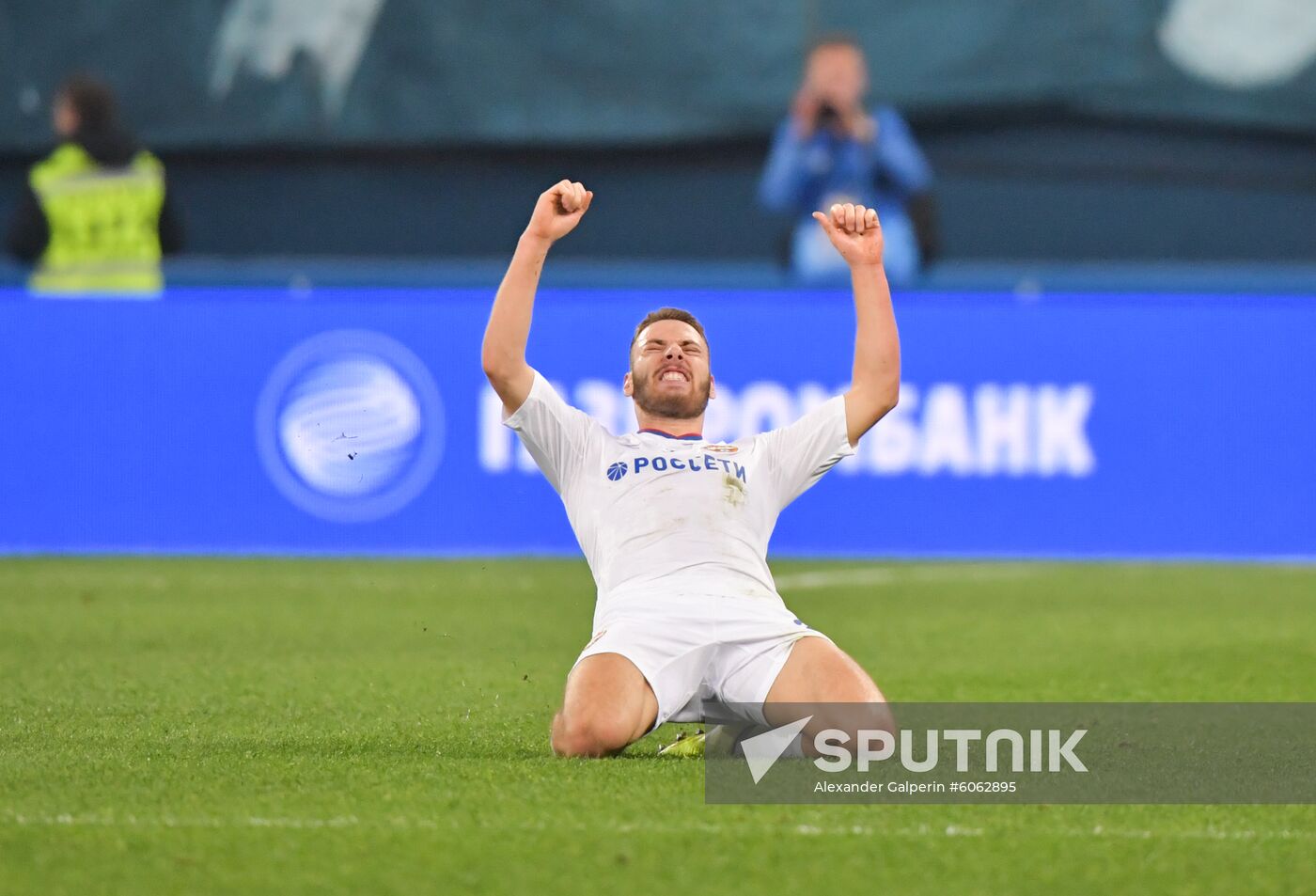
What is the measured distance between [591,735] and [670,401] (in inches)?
41.8

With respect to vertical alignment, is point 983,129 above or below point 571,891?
above

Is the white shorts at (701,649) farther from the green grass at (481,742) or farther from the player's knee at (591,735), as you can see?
the green grass at (481,742)

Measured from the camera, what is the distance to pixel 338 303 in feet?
41.0

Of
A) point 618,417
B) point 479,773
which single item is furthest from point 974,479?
point 479,773

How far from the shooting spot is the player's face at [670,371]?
20.6 ft

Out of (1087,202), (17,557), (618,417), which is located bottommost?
(17,557)

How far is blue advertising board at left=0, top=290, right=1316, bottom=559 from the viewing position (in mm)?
12359

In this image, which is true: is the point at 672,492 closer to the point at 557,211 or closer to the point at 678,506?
the point at 678,506

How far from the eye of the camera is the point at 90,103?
13.0m

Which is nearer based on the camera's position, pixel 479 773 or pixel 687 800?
pixel 687 800

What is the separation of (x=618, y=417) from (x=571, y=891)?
26.2 ft

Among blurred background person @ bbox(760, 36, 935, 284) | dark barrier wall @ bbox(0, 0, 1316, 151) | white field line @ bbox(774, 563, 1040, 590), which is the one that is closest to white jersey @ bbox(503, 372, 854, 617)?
white field line @ bbox(774, 563, 1040, 590)

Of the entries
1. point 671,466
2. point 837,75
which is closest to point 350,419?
point 837,75

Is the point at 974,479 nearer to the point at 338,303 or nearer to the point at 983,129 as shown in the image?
the point at 338,303
